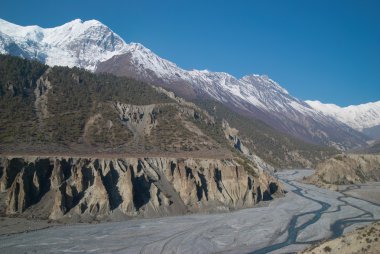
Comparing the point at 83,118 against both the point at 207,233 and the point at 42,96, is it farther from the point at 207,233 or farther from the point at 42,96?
the point at 207,233

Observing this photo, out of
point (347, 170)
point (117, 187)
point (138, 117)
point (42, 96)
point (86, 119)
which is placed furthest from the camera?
point (347, 170)

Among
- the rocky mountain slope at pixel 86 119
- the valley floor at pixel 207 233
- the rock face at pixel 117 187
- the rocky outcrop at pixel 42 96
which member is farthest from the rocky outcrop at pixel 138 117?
the valley floor at pixel 207 233

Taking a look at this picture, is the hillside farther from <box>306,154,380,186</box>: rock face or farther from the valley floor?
<box>306,154,380,186</box>: rock face

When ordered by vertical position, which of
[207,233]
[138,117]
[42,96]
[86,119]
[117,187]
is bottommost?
[207,233]

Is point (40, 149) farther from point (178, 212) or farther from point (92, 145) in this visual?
point (178, 212)

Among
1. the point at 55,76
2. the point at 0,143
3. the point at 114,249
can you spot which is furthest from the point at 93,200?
the point at 55,76

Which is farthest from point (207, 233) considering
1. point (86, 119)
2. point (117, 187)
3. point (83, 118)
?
point (83, 118)

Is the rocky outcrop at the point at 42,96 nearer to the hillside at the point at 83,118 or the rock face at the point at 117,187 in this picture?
the hillside at the point at 83,118
